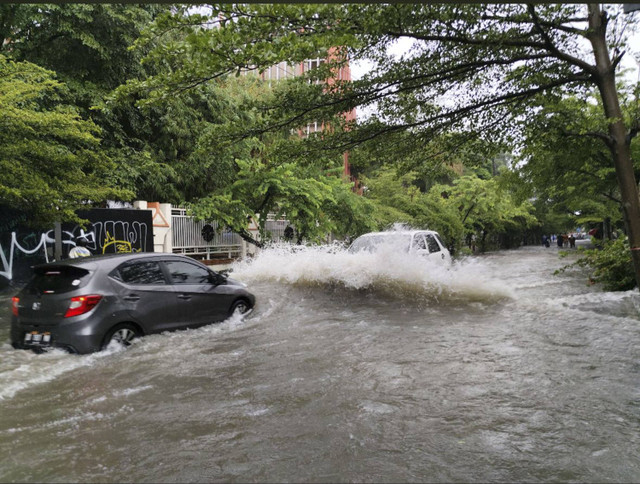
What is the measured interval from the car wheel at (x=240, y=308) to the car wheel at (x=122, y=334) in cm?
205

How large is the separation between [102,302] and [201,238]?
484 inches

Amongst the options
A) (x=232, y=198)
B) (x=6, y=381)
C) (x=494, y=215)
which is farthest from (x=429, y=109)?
(x=494, y=215)

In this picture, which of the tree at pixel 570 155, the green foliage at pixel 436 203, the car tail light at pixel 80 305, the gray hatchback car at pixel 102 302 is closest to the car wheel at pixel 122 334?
the gray hatchback car at pixel 102 302

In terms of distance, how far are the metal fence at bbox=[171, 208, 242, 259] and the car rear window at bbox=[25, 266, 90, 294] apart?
1041cm

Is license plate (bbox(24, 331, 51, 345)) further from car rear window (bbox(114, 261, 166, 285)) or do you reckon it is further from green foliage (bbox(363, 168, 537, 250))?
green foliage (bbox(363, 168, 537, 250))

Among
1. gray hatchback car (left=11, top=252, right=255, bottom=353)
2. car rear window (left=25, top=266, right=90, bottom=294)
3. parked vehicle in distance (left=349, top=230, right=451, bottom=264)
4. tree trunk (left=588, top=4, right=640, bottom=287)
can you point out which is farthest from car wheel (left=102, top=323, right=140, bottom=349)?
parked vehicle in distance (left=349, top=230, right=451, bottom=264)

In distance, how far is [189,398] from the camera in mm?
4988

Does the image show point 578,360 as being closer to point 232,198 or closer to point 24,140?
point 24,140

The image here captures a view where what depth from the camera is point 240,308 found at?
9016 mm

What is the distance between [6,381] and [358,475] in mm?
4364

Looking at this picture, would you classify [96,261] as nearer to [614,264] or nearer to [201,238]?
[614,264]

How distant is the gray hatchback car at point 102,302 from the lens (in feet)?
20.6

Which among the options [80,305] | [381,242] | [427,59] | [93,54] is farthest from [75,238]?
[427,59]

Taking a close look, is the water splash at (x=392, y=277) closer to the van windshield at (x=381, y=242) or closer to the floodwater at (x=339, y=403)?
the van windshield at (x=381, y=242)
